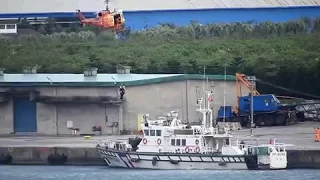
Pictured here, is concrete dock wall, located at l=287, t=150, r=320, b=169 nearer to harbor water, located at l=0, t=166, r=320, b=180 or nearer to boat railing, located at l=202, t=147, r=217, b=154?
harbor water, located at l=0, t=166, r=320, b=180

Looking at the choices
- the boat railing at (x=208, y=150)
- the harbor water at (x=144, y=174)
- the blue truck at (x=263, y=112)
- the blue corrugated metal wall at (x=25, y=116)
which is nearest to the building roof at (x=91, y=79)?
the blue corrugated metal wall at (x=25, y=116)

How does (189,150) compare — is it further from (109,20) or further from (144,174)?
(109,20)

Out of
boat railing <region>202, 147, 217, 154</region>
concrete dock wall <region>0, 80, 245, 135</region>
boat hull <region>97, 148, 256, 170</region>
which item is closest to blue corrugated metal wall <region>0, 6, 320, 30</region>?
concrete dock wall <region>0, 80, 245, 135</region>

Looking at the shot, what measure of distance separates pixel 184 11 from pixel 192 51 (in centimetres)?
1344

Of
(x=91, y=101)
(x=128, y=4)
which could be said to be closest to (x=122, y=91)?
(x=91, y=101)

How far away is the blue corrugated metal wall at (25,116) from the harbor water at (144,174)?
998 centimetres

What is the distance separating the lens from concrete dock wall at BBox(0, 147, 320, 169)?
5744 centimetres

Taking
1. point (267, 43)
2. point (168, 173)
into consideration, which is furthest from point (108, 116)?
point (267, 43)

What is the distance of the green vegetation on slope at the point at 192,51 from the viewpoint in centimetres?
7619

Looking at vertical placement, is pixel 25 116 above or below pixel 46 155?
above

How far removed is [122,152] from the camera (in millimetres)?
58969

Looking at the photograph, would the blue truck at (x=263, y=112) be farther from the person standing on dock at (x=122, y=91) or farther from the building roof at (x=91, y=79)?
the person standing on dock at (x=122, y=91)

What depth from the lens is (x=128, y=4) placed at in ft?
323

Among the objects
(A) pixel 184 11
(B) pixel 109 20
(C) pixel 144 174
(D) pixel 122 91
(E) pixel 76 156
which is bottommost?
(C) pixel 144 174
